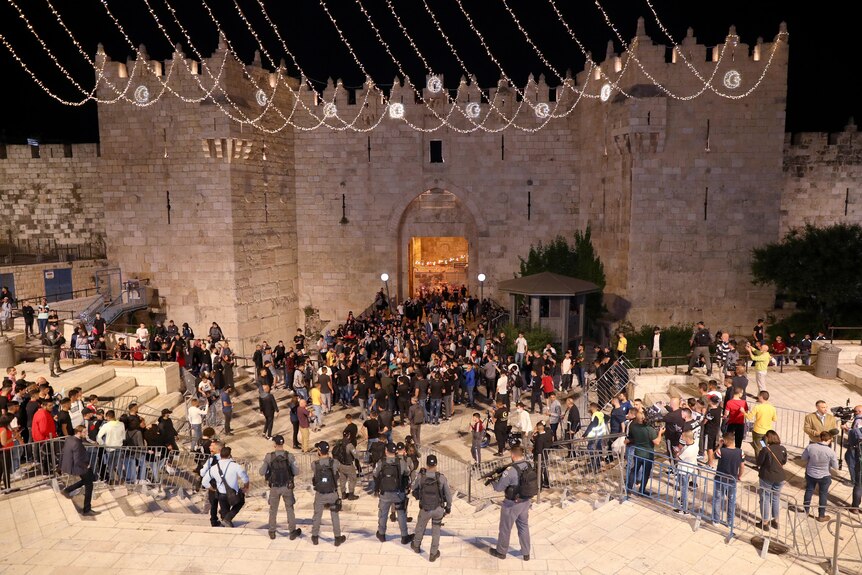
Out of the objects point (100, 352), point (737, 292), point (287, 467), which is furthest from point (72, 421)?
point (737, 292)

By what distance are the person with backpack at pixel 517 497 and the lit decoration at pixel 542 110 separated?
18.7 metres

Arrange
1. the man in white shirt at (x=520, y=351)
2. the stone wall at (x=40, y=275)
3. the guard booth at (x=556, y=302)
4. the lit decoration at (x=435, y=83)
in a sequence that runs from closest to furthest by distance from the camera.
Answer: the man in white shirt at (x=520, y=351) < the guard booth at (x=556, y=302) < the stone wall at (x=40, y=275) < the lit decoration at (x=435, y=83)

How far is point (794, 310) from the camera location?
21.2m

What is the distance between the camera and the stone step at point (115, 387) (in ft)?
49.4

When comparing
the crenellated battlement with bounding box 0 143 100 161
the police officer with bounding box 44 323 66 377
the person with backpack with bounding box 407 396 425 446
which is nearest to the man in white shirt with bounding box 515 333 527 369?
the person with backpack with bounding box 407 396 425 446

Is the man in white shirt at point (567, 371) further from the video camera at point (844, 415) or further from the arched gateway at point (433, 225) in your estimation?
the arched gateway at point (433, 225)

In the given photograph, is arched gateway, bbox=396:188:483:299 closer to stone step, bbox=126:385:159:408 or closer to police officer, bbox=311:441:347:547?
→ stone step, bbox=126:385:159:408

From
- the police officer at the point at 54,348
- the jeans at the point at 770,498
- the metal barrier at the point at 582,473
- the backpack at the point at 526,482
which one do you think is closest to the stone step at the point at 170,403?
the police officer at the point at 54,348

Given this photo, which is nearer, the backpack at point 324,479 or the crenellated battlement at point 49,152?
the backpack at point 324,479

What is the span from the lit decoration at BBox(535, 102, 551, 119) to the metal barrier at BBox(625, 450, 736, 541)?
16.7 metres

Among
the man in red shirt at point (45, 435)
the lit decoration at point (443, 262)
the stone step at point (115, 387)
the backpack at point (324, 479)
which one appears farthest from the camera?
the lit decoration at point (443, 262)

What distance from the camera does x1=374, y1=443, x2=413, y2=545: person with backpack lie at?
8.18m

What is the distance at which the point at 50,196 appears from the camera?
25.0 meters

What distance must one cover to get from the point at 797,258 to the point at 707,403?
35.7 ft
